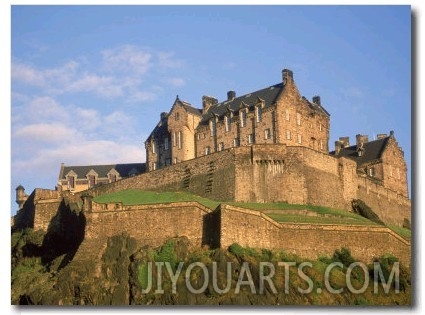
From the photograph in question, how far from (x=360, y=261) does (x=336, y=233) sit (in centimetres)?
194

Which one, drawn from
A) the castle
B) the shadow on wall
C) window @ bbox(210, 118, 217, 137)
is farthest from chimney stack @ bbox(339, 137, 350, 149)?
the shadow on wall

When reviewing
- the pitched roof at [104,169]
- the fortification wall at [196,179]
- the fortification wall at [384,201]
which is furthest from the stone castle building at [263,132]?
the pitched roof at [104,169]

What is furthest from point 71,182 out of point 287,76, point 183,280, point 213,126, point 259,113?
point 183,280

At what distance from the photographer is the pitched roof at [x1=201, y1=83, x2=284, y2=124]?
64.7m

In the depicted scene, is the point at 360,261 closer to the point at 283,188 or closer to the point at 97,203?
the point at 283,188

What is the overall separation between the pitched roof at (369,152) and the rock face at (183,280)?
21.6 metres

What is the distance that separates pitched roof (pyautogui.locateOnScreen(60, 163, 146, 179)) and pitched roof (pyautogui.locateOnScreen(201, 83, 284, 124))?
357 inches

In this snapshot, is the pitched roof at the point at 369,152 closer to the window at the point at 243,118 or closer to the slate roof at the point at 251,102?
the slate roof at the point at 251,102

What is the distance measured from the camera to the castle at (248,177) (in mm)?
48906

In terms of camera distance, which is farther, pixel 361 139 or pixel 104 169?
pixel 104 169

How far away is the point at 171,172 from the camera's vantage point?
205 ft

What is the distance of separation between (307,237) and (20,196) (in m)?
27.8

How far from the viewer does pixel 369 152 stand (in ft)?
234

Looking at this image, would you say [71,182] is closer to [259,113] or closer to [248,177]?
[259,113]
